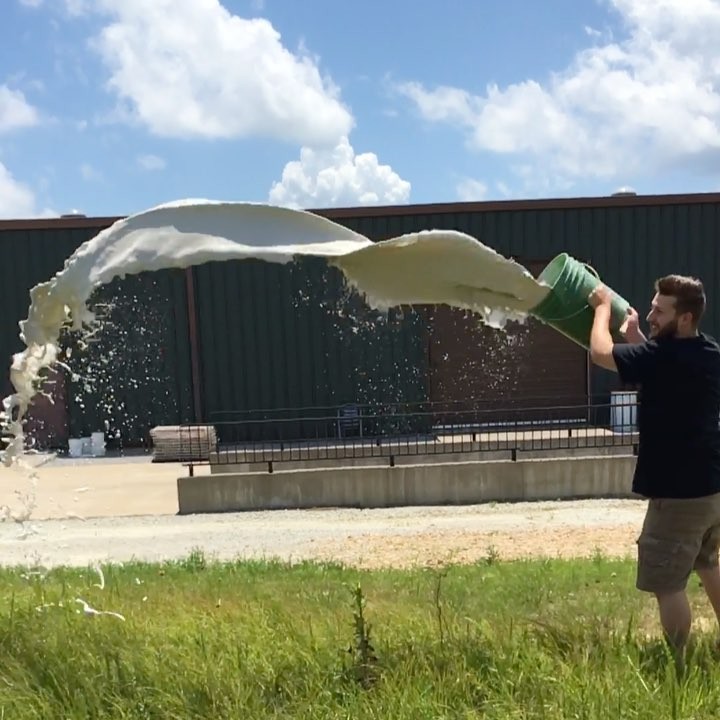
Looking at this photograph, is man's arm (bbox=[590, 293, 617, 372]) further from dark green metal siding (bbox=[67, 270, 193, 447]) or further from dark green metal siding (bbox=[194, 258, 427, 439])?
dark green metal siding (bbox=[67, 270, 193, 447])

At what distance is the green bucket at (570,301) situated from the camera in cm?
349

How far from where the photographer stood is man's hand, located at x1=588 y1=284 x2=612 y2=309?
3451 millimetres

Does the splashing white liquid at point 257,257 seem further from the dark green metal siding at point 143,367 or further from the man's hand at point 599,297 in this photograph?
the dark green metal siding at point 143,367

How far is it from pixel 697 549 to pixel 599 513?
5.94m

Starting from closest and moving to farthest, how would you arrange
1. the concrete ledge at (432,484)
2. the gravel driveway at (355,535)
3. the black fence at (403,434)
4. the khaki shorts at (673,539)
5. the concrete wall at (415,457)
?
the khaki shorts at (673,539) < the gravel driveway at (355,535) < the concrete ledge at (432,484) < the concrete wall at (415,457) < the black fence at (403,434)

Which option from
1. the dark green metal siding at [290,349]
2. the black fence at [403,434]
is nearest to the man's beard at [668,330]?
the black fence at [403,434]

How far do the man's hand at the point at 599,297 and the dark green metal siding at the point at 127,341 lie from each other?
13131mm

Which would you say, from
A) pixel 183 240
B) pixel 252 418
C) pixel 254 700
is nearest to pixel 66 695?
pixel 254 700

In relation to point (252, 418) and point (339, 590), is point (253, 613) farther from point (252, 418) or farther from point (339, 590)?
point (252, 418)

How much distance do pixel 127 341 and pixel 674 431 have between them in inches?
543

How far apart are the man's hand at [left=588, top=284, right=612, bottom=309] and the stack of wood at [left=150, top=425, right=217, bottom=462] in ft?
36.7

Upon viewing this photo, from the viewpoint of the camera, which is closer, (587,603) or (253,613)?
(253,613)

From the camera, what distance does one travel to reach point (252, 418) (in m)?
15.9

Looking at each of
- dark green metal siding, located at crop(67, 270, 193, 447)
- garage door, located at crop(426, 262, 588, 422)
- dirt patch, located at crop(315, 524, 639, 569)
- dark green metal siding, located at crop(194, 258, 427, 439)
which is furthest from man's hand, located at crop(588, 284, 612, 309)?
dark green metal siding, located at crop(67, 270, 193, 447)
